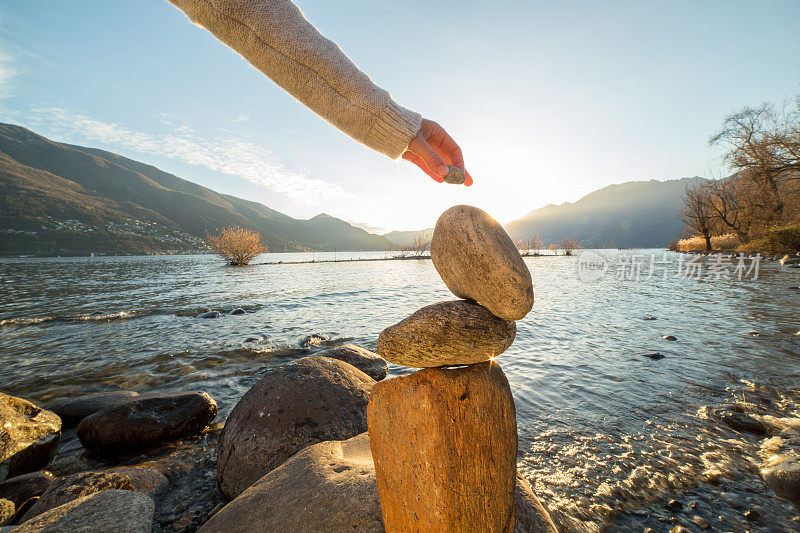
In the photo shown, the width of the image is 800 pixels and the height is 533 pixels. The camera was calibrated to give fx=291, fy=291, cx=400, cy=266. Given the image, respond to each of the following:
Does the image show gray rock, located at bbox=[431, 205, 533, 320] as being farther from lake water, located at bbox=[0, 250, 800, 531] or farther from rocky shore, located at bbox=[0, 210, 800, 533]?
lake water, located at bbox=[0, 250, 800, 531]

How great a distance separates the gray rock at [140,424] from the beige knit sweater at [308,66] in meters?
4.88

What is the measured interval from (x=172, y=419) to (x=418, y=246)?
6398 centimetres

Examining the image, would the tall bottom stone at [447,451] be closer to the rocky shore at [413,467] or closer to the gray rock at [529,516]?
the rocky shore at [413,467]

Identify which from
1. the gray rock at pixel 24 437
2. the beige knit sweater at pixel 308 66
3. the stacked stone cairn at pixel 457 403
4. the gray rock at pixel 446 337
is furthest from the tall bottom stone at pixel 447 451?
the gray rock at pixel 24 437

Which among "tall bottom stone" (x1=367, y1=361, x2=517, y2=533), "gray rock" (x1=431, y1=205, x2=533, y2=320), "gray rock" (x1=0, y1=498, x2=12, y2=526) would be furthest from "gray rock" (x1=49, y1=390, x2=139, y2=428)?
"gray rock" (x1=431, y1=205, x2=533, y2=320)

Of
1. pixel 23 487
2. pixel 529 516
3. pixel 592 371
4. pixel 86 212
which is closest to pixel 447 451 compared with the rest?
pixel 529 516

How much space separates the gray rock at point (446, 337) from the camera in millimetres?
2129

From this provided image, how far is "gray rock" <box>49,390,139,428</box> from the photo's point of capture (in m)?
4.77

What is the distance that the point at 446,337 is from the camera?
2.12m

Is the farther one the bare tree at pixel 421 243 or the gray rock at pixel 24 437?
the bare tree at pixel 421 243

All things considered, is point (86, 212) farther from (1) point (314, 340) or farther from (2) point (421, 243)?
(1) point (314, 340)

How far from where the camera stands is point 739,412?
4336mm

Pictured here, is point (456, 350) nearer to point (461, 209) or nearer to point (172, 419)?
point (461, 209)

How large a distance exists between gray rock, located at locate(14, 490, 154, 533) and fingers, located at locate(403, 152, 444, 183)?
352 cm
